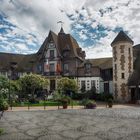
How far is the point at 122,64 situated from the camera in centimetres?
3444

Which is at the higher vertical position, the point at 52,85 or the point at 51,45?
the point at 51,45

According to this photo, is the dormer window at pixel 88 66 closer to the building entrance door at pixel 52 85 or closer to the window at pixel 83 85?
the window at pixel 83 85

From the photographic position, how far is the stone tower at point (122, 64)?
34.1 meters

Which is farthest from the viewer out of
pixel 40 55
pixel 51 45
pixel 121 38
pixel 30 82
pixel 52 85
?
pixel 40 55

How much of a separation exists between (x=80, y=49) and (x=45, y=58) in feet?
22.8

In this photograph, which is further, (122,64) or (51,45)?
(51,45)

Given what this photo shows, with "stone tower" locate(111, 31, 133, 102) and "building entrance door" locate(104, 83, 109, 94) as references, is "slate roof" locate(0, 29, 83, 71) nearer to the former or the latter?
"building entrance door" locate(104, 83, 109, 94)

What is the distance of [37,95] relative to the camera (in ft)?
133

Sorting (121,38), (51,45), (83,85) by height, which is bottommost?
(83,85)

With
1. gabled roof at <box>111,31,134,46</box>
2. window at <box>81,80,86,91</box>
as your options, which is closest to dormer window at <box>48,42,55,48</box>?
window at <box>81,80,86,91</box>

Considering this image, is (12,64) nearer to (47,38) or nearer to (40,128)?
(47,38)

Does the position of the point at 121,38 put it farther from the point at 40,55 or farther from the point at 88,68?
the point at 40,55

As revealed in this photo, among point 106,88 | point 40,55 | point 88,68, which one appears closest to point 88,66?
point 88,68

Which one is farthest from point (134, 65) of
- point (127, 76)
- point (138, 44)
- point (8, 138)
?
point (8, 138)
